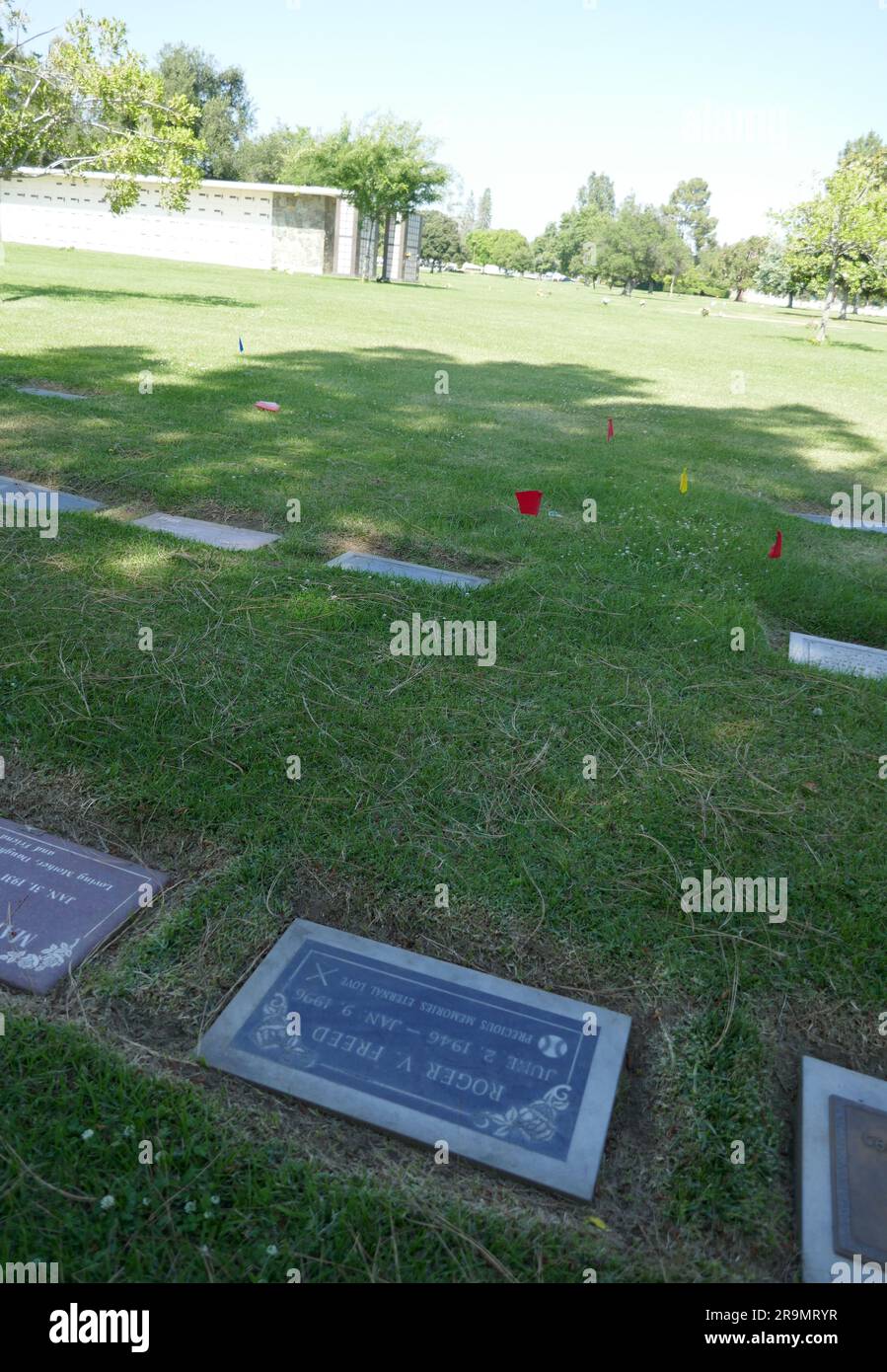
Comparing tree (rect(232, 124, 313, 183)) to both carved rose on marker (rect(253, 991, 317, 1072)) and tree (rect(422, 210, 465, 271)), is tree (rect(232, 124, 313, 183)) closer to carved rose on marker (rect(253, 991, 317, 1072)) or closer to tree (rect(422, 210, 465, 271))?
tree (rect(422, 210, 465, 271))

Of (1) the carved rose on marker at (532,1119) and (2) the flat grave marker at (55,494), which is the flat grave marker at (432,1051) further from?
(2) the flat grave marker at (55,494)

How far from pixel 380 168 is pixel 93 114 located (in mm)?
24981

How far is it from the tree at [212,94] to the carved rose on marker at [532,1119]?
66924mm

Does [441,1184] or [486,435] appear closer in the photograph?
[441,1184]

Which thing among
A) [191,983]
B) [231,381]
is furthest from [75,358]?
[191,983]

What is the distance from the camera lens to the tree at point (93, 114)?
1379 cm

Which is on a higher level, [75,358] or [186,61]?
[186,61]

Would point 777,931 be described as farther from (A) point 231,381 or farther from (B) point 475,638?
Answer: (A) point 231,381

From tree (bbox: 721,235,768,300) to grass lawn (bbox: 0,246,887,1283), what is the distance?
81100 millimetres

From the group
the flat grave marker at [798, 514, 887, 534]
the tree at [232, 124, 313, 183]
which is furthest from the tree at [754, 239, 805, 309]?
the tree at [232, 124, 313, 183]

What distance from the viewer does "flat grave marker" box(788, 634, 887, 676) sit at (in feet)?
12.4

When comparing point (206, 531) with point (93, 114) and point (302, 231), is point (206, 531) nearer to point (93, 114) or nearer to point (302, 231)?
point (93, 114)
